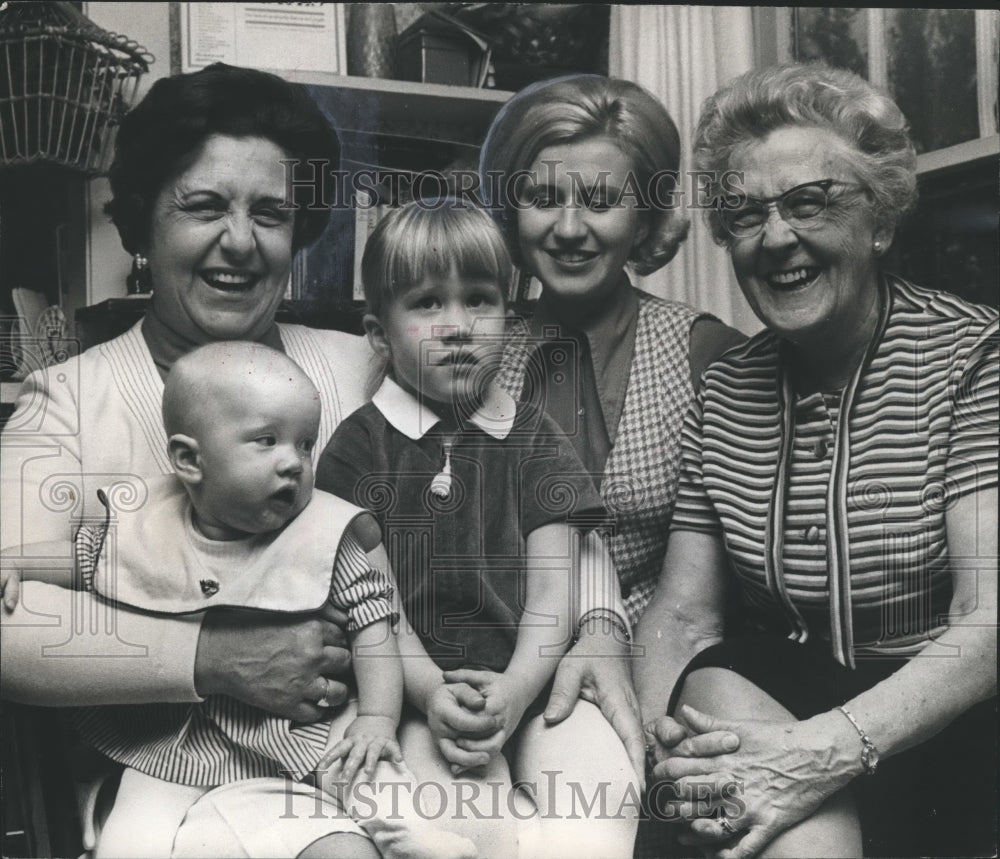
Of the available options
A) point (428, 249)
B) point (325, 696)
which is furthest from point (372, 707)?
point (428, 249)

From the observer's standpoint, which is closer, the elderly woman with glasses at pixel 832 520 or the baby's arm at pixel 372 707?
the baby's arm at pixel 372 707

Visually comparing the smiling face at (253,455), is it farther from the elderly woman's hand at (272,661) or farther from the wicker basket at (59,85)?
the wicker basket at (59,85)

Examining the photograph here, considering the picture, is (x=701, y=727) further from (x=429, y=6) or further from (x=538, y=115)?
(x=429, y=6)

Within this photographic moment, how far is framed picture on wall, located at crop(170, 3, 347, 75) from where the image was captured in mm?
2168

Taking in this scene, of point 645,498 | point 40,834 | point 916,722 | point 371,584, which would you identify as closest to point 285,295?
point 371,584

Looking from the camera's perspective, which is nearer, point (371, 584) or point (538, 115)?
point (371, 584)

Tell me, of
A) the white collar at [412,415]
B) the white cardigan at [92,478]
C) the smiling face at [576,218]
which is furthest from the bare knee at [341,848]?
the smiling face at [576,218]

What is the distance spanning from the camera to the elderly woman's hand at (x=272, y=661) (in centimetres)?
197

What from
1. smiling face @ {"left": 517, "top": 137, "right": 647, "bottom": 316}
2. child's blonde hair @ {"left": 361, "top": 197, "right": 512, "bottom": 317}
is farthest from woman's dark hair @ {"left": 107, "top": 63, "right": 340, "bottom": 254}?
smiling face @ {"left": 517, "top": 137, "right": 647, "bottom": 316}

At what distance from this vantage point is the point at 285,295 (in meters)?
2.12

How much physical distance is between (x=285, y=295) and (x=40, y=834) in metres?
0.96

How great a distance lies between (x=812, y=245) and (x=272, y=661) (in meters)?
1.11

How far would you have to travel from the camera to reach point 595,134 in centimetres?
215

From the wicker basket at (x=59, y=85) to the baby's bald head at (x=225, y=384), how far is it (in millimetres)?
422
